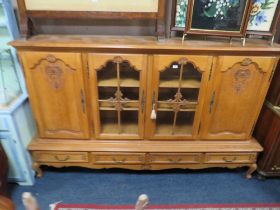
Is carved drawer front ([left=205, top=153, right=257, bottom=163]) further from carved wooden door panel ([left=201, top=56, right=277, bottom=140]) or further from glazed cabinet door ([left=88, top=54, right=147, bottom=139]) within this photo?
glazed cabinet door ([left=88, top=54, right=147, bottom=139])

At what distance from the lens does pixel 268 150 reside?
5.28ft

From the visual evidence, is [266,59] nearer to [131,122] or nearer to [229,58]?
[229,58]

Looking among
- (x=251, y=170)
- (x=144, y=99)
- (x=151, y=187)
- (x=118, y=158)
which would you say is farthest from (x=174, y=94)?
(x=251, y=170)

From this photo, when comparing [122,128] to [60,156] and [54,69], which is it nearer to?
[60,156]

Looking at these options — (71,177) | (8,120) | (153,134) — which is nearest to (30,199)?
(8,120)

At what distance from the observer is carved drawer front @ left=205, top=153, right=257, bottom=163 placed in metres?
1.62

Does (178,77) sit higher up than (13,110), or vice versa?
(178,77)

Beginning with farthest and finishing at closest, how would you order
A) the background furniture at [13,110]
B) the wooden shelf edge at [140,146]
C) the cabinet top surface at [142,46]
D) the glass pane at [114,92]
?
the wooden shelf edge at [140,146], the glass pane at [114,92], the background furniture at [13,110], the cabinet top surface at [142,46]

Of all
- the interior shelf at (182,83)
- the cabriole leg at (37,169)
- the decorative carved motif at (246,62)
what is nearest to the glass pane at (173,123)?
the interior shelf at (182,83)

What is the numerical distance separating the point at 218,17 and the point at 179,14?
0.79 feet

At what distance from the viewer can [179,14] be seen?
1.36 m

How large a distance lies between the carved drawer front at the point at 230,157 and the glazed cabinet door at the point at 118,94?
0.57 m

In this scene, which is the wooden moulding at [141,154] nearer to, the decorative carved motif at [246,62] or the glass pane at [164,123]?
the glass pane at [164,123]

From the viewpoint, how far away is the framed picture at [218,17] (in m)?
1.26
